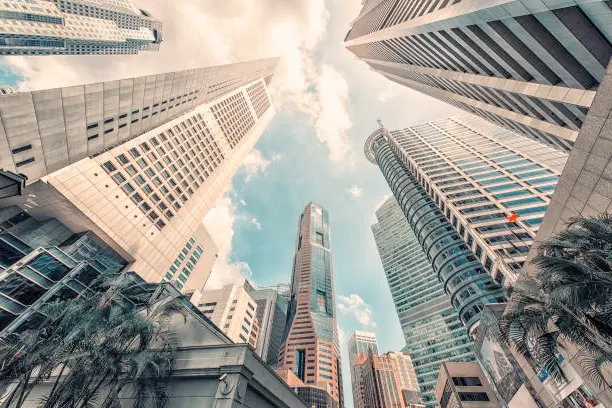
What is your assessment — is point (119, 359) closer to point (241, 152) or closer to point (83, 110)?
point (83, 110)

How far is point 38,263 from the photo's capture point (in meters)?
27.5

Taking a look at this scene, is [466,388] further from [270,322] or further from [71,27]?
[71,27]

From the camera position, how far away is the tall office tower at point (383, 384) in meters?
110

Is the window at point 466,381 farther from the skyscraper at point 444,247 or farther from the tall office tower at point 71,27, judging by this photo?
the tall office tower at point 71,27

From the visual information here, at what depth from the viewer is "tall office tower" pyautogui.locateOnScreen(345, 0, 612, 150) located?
59.2 ft

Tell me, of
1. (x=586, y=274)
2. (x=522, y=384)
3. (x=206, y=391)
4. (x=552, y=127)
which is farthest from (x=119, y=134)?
(x=552, y=127)

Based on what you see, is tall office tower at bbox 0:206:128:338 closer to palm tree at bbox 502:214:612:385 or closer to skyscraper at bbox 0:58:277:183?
skyscraper at bbox 0:58:277:183

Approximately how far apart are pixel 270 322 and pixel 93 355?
126m

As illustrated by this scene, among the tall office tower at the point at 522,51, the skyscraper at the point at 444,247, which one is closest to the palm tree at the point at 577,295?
the tall office tower at the point at 522,51

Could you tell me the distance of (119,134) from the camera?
3562 cm

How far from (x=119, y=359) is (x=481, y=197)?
69579 millimetres

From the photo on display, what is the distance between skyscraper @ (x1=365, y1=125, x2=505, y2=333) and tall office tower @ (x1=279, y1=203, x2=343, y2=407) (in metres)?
64.2

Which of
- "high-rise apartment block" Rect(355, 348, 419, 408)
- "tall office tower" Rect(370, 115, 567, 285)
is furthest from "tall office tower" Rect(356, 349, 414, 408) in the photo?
"tall office tower" Rect(370, 115, 567, 285)

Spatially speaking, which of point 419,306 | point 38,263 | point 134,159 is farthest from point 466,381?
point 419,306
